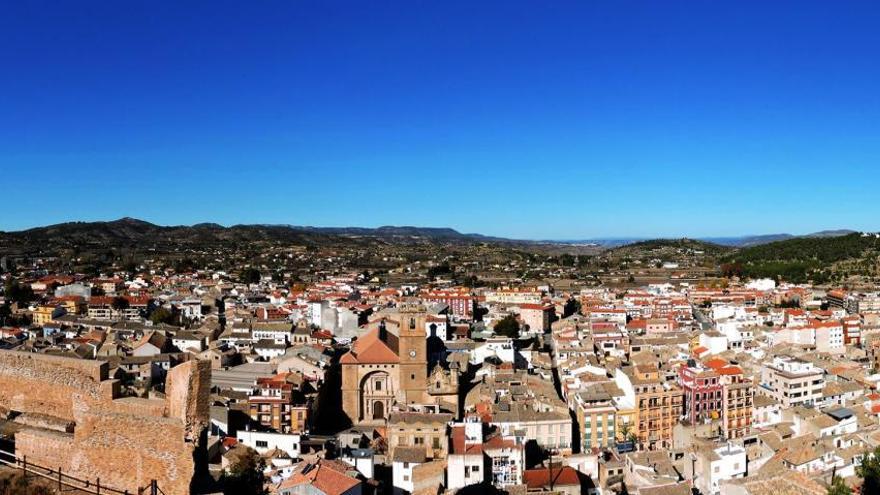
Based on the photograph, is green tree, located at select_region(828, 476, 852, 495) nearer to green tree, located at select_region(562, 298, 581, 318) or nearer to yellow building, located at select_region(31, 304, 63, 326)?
green tree, located at select_region(562, 298, 581, 318)

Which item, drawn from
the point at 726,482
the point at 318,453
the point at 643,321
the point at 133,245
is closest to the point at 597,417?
the point at 726,482

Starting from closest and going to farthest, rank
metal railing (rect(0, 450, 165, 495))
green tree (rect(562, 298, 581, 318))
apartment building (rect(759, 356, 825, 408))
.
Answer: metal railing (rect(0, 450, 165, 495)) → apartment building (rect(759, 356, 825, 408)) → green tree (rect(562, 298, 581, 318))

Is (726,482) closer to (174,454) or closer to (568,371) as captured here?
(568,371)

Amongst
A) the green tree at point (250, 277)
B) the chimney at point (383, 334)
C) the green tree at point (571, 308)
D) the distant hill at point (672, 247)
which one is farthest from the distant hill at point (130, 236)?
the chimney at point (383, 334)

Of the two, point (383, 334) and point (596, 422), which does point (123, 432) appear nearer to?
point (596, 422)

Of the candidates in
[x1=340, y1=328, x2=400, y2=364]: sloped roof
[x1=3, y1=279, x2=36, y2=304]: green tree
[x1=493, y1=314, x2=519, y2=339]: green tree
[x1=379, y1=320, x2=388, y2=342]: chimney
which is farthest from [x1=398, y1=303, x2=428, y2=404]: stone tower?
[x1=3, y1=279, x2=36, y2=304]: green tree

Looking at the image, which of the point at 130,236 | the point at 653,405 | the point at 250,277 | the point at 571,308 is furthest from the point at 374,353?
the point at 130,236
